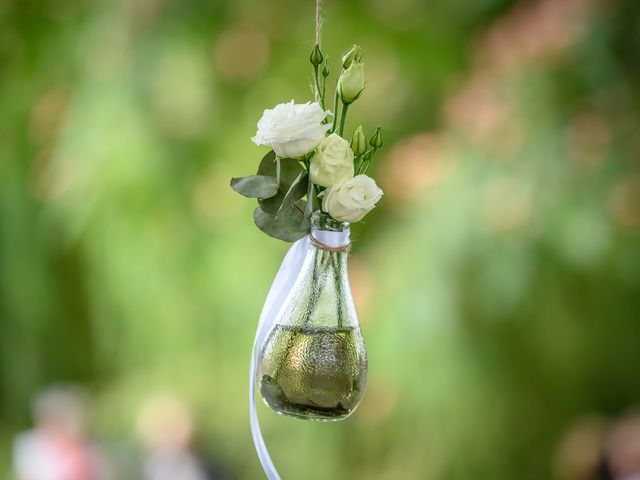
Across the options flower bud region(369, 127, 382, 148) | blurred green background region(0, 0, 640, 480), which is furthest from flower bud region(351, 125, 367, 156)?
blurred green background region(0, 0, 640, 480)

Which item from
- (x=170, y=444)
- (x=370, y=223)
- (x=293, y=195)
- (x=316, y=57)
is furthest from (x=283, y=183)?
(x=170, y=444)

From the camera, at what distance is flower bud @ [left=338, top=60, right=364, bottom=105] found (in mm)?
843

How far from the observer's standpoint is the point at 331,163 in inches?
32.4

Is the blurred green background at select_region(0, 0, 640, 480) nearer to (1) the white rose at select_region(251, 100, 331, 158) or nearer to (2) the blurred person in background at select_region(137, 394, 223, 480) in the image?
(2) the blurred person in background at select_region(137, 394, 223, 480)

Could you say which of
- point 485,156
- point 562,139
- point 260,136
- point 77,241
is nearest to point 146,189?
point 77,241

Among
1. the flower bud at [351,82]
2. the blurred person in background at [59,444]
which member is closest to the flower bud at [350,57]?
the flower bud at [351,82]

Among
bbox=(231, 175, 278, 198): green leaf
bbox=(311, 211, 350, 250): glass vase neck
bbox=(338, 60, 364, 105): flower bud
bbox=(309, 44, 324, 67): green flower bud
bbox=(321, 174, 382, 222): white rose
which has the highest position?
bbox=(309, 44, 324, 67): green flower bud

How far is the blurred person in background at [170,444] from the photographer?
239 cm

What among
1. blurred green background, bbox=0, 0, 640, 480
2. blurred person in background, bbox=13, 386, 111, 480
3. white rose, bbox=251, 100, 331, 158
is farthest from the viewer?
blurred person in background, bbox=13, 386, 111, 480

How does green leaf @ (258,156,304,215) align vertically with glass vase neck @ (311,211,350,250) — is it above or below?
above

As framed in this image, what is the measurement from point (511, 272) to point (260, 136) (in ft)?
4.53

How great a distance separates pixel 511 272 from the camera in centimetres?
211

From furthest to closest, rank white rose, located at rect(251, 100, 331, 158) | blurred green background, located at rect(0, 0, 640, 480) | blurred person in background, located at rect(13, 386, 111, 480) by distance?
1. blurred person in background, located at rect(13, 386, 111, 480)
2. blurred green background, located at rect(0, 0, 640, 480)
3. white rose, located at rect(251, 100, 331, 158)

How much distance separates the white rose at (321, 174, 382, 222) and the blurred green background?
1327 mm
